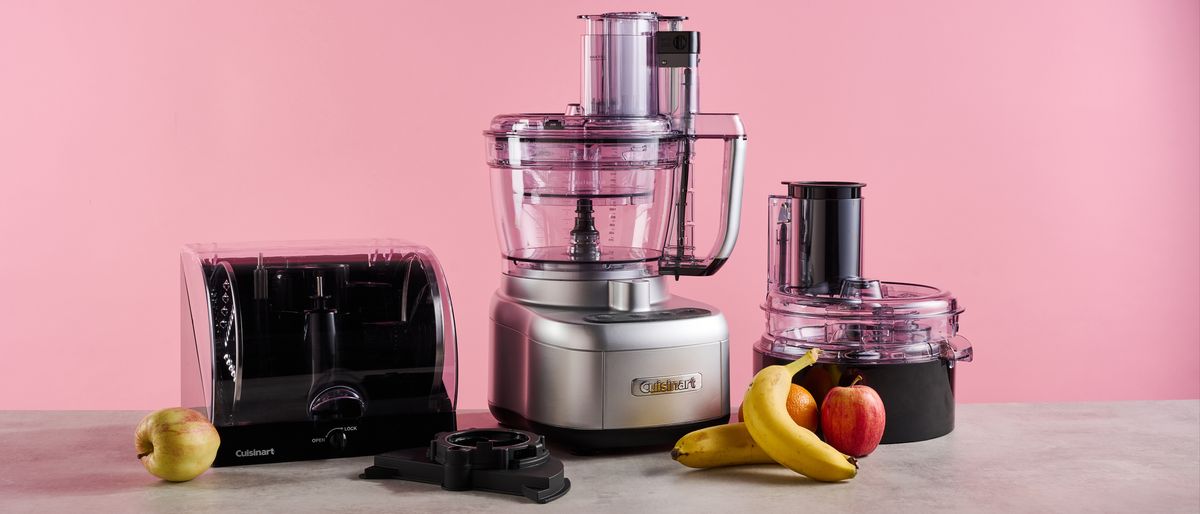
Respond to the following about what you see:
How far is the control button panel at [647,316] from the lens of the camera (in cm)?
161

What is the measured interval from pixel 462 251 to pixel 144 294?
2.82ft

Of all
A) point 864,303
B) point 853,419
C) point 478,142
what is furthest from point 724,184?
point 478,142

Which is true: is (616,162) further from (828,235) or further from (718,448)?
(718,448)

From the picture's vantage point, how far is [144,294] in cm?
321

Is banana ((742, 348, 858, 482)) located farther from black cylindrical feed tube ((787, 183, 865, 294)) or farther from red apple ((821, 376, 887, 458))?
black cylindrical feed tube ((787, 183, 865, 294))

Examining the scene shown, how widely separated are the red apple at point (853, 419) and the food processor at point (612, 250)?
155 millimetres

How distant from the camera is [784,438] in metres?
1.53

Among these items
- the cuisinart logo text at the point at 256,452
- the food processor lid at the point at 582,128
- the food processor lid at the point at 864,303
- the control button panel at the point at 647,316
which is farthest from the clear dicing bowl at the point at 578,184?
the cuisinart logo text at the point at 256,452

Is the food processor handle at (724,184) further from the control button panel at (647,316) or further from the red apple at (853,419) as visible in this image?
the red apple at (853,419)

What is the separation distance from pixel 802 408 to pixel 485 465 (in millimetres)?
449

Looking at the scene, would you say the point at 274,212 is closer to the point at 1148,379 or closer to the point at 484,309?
the point at 484,309

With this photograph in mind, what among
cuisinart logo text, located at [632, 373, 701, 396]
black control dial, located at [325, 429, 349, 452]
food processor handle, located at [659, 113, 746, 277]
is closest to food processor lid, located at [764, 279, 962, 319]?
food processor handle, located at [659, 113, 746, 277]

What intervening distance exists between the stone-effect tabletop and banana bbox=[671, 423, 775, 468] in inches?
0.6

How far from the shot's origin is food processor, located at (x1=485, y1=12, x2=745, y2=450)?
5.25ft
